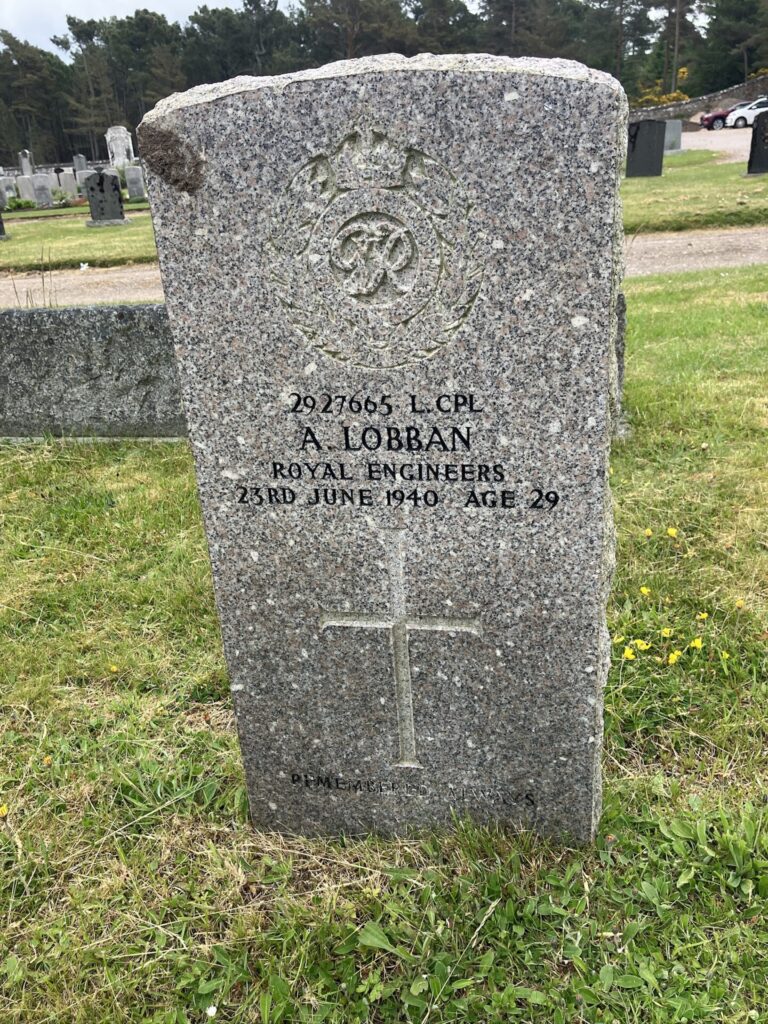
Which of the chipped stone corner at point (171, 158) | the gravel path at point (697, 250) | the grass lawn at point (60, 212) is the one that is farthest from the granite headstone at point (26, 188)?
the chipped stone corner at point (171, 158)

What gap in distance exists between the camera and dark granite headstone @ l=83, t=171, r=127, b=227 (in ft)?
62.8

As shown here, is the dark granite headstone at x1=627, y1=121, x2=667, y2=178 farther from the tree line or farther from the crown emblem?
the tree line

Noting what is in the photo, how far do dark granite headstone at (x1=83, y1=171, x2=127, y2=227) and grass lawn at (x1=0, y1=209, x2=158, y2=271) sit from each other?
380mm

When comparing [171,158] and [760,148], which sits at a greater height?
[760,148]

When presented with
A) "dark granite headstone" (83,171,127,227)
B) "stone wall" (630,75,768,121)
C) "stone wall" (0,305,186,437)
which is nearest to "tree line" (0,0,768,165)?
"stone wall" (630,75,768,121)

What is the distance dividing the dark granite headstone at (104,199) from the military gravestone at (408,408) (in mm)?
19416

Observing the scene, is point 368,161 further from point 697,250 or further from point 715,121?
point 715,121

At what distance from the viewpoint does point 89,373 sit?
4.95 metres

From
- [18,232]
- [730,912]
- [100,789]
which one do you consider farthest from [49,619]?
[18,232]

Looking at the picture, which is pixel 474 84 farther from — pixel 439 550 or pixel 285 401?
pixel 439 550

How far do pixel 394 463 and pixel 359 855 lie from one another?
1139 mm

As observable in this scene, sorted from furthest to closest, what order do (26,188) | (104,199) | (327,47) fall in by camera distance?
1. (327,47)
2. (26,188)
3. (104,199)

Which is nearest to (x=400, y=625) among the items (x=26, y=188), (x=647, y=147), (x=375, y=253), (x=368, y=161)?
(x=375, y=253)

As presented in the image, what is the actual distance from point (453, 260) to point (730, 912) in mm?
1661
